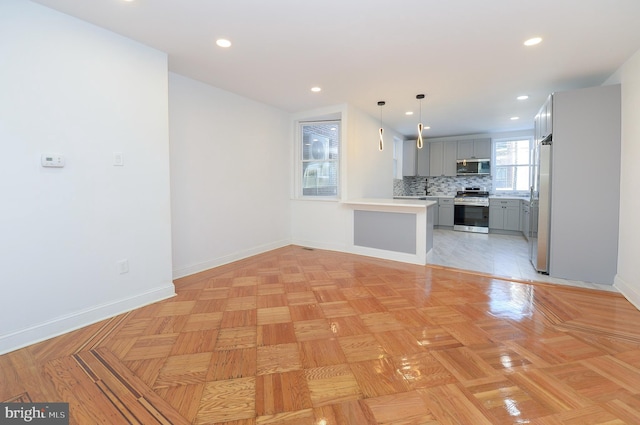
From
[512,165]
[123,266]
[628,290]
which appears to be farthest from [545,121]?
[123,266]

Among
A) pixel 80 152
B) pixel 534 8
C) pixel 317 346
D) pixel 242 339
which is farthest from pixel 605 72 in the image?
pixel 80 152

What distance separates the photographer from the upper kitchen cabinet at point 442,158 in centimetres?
734

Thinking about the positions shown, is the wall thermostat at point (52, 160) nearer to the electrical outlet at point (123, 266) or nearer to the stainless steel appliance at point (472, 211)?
the electrical outlet at point (123, 266)

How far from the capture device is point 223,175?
405cm

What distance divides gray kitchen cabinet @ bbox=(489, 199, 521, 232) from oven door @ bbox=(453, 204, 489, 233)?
12 centimetres

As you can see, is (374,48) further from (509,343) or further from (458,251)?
(458,251)

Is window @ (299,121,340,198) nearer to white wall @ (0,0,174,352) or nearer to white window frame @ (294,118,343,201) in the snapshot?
white window frame @ (294,118,343,201)

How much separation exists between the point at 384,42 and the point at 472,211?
5.35 meters

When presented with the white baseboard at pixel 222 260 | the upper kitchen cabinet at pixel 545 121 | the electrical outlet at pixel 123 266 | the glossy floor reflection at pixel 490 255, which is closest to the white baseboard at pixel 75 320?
the electrical outlet at pixel 123 266

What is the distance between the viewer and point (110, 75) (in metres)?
2.51

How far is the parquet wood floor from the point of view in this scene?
146 centimetres

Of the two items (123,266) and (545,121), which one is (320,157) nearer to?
(545,121)

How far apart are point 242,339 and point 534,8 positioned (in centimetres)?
328

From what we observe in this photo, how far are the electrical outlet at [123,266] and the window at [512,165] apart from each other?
25.1 ft
